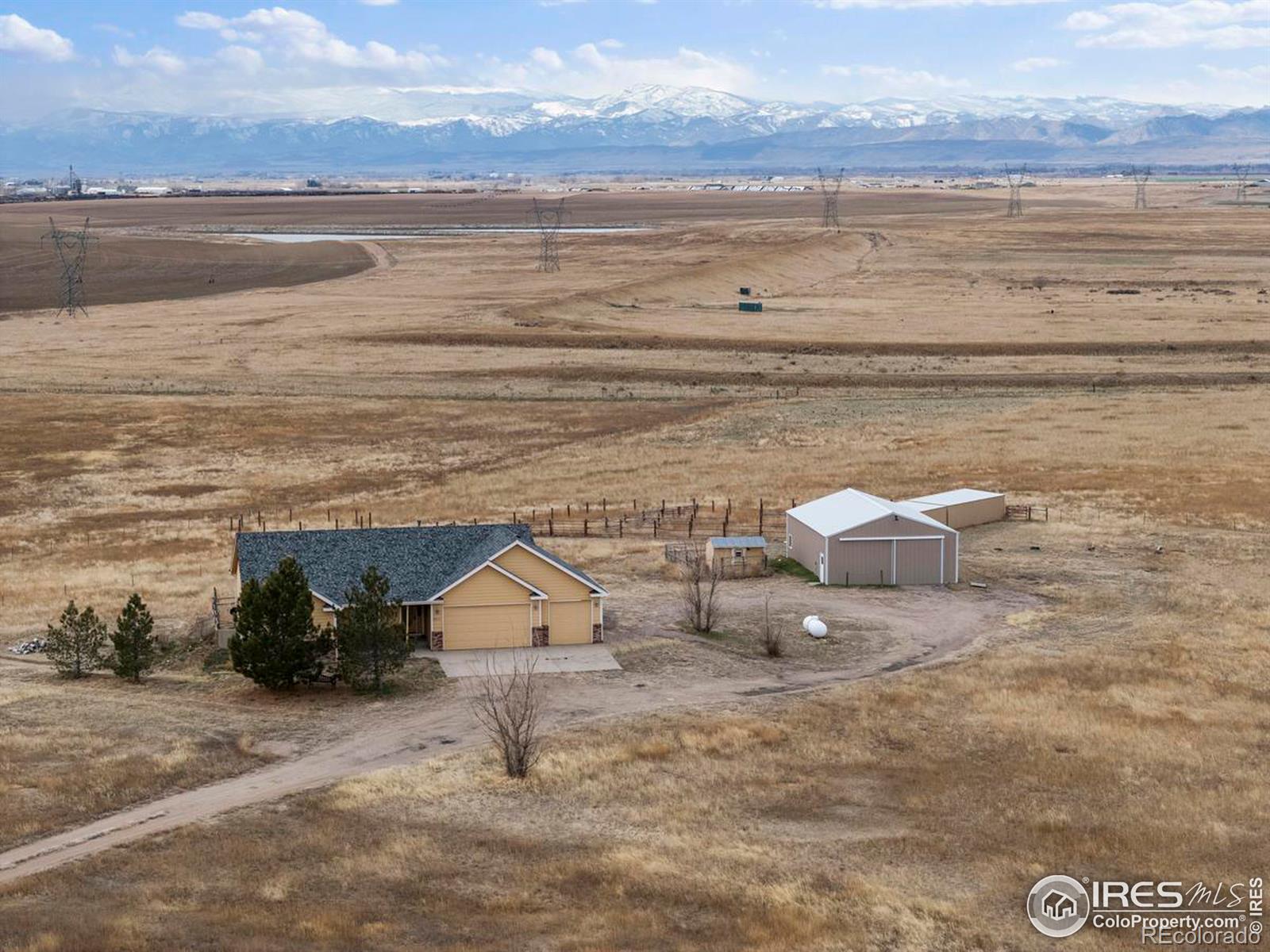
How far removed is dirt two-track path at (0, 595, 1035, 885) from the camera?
87.0 feet

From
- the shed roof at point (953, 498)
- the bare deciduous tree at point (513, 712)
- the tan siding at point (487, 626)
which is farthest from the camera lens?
the shed roof at point (953, 498)

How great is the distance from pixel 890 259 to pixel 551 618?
146m

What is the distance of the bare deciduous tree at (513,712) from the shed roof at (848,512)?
12.8 m

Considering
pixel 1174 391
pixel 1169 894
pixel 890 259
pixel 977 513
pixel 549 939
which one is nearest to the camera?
pixel 549 939

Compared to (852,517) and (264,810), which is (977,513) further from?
(264,810)

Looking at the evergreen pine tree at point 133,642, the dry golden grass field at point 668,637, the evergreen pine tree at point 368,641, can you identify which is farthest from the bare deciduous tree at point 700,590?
the evergreen pine tree at point 133,642

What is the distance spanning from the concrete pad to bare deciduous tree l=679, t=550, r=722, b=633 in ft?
9.38

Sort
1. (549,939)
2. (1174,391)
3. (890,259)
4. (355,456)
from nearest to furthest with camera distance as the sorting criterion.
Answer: (549,939) < (355,456) < (1174,391) < (890,259)

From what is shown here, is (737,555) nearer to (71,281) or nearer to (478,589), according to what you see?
(478,589)

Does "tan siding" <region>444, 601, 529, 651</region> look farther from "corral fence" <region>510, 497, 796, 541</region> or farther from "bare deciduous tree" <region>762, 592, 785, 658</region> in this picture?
"corral fence" <region>510, 497, 796, 541</region>

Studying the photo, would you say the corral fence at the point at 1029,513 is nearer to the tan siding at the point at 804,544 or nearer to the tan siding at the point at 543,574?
Result: the tan siding at the point at 804,544

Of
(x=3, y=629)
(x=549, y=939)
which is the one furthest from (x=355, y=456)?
(x=549, y=939)

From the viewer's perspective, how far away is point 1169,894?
79.5 ft

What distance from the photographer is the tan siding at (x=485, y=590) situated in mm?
39844
